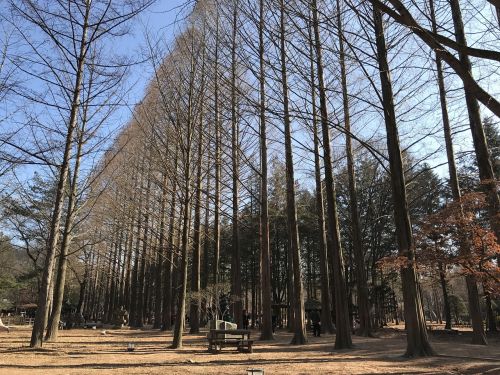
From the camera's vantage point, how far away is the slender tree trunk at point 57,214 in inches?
419

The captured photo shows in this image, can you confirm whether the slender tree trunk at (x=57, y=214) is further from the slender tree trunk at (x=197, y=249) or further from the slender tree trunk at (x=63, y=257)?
the slender tree trunk at (x=197, y=249)

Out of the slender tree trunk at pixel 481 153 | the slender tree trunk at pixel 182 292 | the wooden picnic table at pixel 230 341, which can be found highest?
the slender tree trunk at pixel 481 153

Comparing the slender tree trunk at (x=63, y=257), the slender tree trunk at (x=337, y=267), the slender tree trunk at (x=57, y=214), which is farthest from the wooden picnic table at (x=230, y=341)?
the slender tree trunk at (x=63, y=257)

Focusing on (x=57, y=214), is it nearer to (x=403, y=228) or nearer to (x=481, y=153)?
(x=403, y=228)

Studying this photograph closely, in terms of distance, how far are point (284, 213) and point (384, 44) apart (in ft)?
64.4

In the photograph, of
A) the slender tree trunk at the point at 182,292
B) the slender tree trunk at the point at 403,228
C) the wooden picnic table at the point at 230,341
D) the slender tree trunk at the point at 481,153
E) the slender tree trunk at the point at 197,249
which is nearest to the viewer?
the slender tree trunk at the point at 403,228

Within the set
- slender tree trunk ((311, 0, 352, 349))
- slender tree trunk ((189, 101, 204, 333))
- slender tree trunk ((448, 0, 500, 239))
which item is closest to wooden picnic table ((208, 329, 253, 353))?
slender tree trunk ((311, 0, 352, 349))

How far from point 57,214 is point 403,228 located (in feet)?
26.7

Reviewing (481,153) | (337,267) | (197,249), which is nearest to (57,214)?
(337,267)

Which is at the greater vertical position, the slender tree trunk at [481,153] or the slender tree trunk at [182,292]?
the slender tree trunk at [481,153]

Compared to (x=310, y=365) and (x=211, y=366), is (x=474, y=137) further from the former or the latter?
(x=211, y=366)

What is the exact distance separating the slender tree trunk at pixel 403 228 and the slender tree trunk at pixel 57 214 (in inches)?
267

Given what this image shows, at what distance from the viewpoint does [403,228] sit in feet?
30.4

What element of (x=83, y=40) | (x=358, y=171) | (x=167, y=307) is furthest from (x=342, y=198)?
(x=83, y=40)
